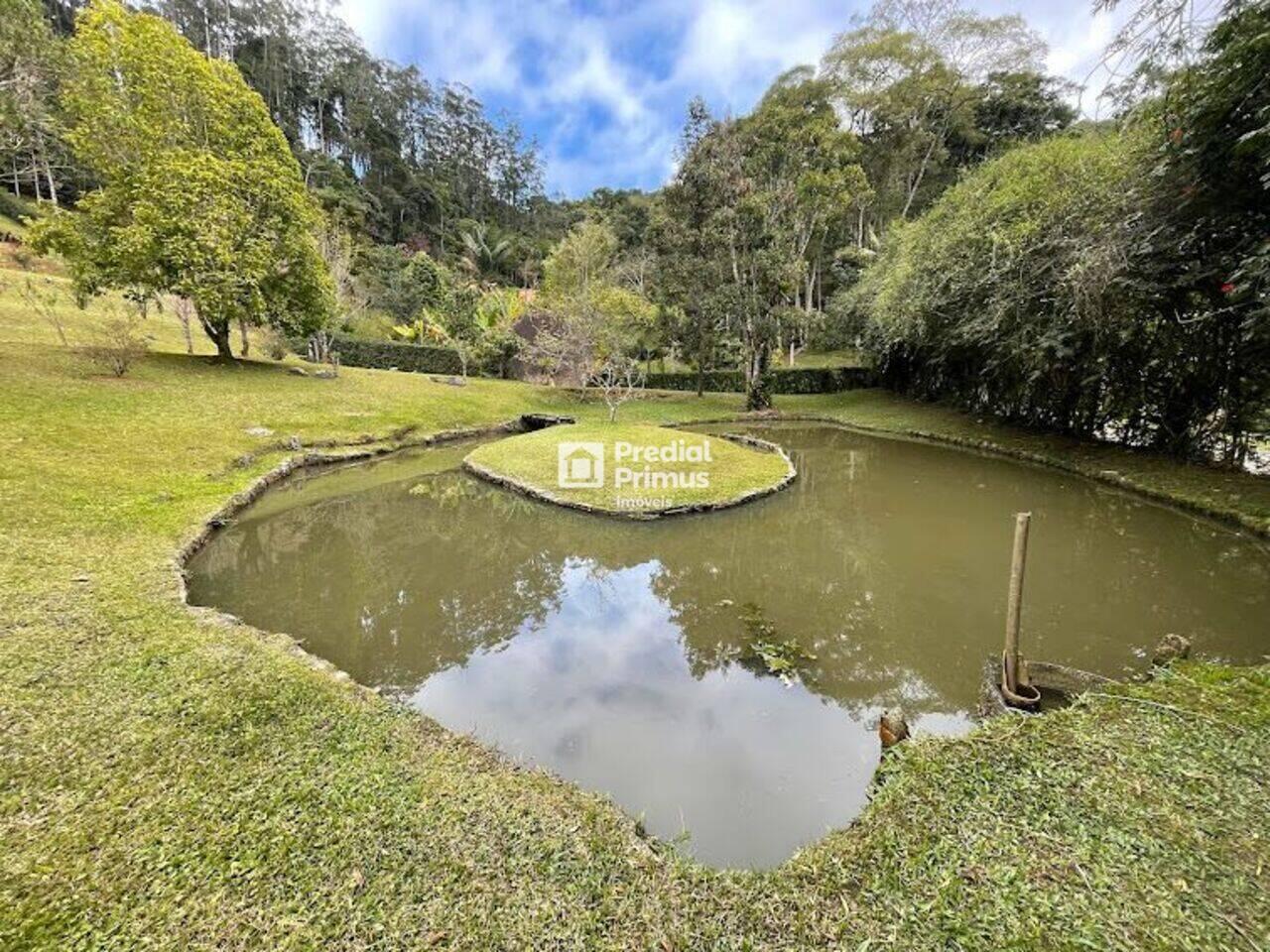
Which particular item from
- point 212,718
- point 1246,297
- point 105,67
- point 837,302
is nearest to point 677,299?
point 837,302

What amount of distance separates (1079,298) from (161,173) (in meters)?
19.5

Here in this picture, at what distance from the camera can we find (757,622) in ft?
18.6

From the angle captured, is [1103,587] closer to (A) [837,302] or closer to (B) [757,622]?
(B) [757,622]

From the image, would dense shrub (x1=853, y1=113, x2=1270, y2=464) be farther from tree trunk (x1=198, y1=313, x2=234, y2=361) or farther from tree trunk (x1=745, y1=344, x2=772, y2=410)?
tree trunk (x1=198, y1=313, x2=234, y2=361)

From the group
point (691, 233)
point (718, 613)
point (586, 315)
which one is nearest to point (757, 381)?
point (691, 233)

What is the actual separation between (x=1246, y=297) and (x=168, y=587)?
14594 millimetres

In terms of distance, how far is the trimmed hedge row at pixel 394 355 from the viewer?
22672mm

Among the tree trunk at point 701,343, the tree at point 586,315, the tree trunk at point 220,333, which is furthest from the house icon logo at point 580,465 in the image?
the tree trunk at point 220,333

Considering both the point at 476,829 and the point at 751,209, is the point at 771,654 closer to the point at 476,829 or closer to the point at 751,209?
the point at 476,829

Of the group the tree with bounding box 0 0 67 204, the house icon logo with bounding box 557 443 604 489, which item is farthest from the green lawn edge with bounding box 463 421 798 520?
the tree with bounding box 0 0 67 204

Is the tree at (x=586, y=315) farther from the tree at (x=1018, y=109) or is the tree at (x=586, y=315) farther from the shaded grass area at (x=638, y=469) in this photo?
the tree at (x=1018, y=109)

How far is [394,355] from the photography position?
23.3m

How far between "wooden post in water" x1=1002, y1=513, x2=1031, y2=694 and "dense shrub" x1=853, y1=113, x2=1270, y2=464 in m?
7.30

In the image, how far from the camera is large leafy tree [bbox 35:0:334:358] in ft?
40.3
